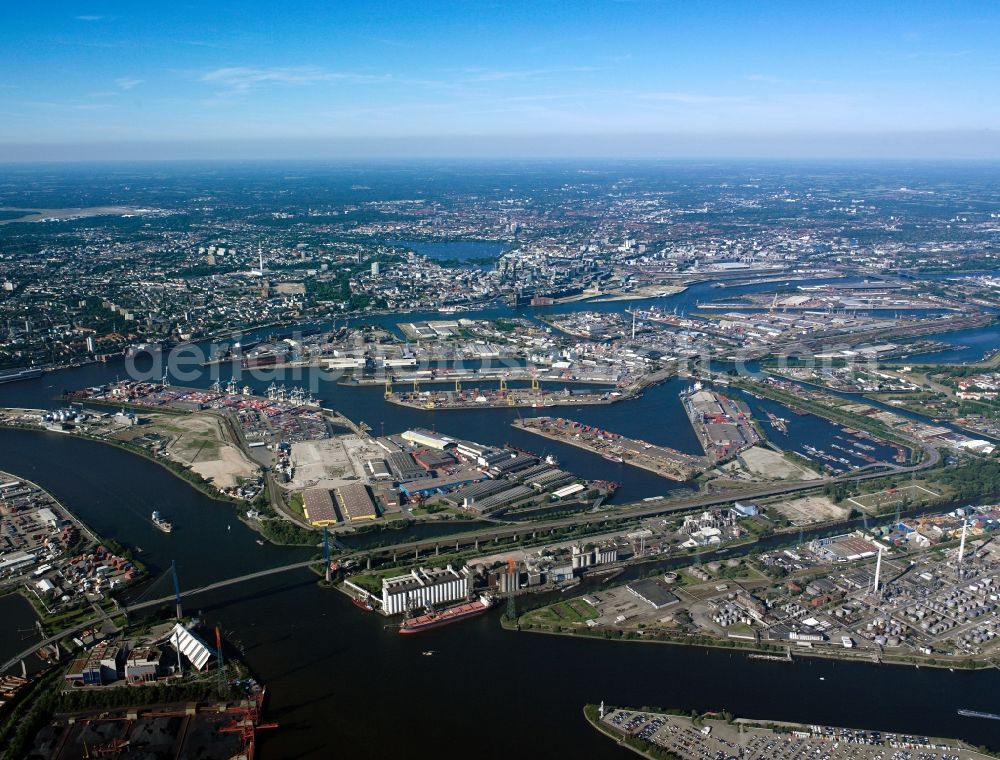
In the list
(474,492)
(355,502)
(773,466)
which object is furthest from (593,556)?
(773,466)

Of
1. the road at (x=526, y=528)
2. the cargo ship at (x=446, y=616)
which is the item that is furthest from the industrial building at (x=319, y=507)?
the cargo ship at (x=446, y=616)

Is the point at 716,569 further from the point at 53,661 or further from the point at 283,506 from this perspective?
the point at 53,661

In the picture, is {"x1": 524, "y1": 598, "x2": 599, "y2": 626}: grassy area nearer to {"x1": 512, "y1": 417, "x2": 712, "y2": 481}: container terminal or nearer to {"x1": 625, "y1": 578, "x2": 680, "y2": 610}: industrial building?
{"x1": 625, "y1": 578, "x2": 680, "y2": 610}: industrial building

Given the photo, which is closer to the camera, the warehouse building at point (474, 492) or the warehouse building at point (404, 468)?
the warehouse building at point (474, 492)

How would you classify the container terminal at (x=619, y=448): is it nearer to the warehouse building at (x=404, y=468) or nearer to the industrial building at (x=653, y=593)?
the warehouse building at (x=404, y=468)

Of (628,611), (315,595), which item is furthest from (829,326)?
(315,595)

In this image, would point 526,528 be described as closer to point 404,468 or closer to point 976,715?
point 404,468
